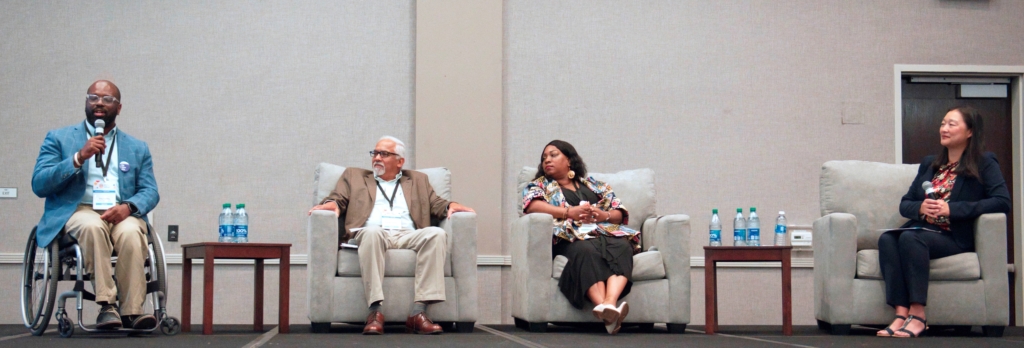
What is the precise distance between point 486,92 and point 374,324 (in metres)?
1.85

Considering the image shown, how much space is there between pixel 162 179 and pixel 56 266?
1.65m

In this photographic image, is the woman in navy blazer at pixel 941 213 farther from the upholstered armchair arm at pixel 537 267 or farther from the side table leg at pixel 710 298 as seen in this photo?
the upholstered armchair arm at pixel 537 267

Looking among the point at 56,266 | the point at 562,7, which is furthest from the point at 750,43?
the point at 56,266

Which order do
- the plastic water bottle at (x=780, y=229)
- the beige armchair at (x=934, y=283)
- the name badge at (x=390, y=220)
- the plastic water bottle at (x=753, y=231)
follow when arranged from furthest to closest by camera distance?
the plastic water bottle at (x=780, y=229), the plastic water bottle at (x=753, y=231), the name badge at (x=390, y=220), the beige armchair at (x=934, y=283)

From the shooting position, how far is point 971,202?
425 cm

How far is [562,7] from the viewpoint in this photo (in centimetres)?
553

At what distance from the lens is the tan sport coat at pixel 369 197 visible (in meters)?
4.44

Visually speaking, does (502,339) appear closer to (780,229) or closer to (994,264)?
(780,229)

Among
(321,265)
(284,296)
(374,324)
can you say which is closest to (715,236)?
(374,324)

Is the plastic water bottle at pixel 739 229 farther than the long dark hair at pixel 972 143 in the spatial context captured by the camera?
Yes

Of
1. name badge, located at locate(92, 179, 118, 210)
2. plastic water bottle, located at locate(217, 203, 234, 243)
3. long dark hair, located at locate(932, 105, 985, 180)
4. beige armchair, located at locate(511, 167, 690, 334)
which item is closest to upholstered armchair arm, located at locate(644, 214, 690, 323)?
beige armchair, located at locate(511, 167, 690, 334)

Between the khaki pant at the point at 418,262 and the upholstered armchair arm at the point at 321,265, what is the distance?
125mm

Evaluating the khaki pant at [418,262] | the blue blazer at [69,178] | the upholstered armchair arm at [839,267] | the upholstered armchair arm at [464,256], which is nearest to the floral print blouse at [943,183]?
the upholstered armchair arm at [839,267]

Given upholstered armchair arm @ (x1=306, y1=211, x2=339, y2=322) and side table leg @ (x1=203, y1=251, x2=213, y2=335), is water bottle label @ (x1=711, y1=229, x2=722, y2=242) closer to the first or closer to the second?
upholstered armchair arm @ (x1=306, y1=211, x2=339, y2=322)
